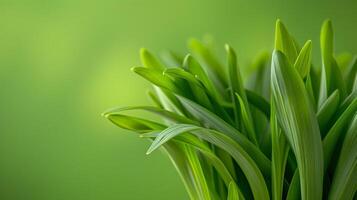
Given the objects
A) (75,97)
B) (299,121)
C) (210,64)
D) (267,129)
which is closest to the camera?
(299,121)

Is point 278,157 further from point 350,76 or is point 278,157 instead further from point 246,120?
point 350,76

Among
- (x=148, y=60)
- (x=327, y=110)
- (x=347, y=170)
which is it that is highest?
(x=148, y=60)

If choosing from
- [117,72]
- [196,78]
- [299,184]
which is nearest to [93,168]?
[117,72]

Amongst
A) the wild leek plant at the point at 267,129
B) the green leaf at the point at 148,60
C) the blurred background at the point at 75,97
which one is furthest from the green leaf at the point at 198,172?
the blurred background at the point at 75,97

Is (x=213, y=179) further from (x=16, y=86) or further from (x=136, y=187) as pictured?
(x=16, y=86)

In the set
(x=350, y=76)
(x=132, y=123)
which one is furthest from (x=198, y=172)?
(x=350, y=76)
